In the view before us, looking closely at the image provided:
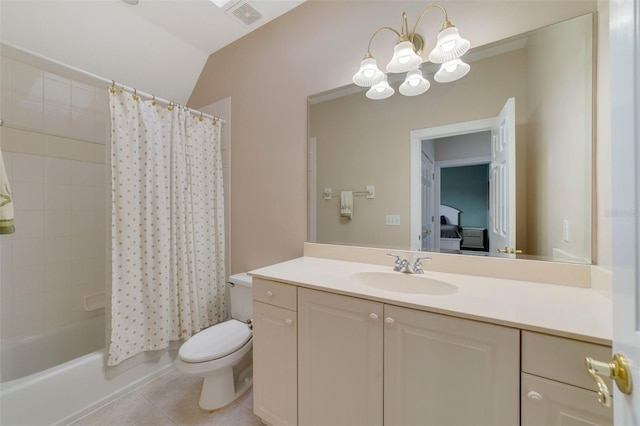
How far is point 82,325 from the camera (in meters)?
1.99

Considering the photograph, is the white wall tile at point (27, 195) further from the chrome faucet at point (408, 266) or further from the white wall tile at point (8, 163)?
the chrome faucet at point (408, 266)

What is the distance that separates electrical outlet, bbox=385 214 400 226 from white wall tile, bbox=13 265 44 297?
99.9 inches

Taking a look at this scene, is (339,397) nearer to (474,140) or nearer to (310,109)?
(474,140)

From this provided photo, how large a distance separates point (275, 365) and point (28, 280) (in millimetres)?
1980

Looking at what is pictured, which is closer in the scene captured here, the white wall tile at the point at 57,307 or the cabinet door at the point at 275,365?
the cabinet door at the point at 275,365

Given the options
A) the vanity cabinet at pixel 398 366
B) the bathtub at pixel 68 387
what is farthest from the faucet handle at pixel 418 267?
the bathtub at pixel 68 387

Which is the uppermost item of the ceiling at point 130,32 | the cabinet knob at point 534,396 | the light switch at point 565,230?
the ceiling at point 130,32

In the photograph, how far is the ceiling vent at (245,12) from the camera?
1755mm

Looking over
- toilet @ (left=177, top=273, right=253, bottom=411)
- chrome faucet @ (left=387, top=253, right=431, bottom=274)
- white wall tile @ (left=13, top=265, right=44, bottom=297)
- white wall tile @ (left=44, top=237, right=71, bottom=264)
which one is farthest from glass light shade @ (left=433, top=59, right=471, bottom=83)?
white wall tile @ (left=13, top=265, right=44, bottom=297)

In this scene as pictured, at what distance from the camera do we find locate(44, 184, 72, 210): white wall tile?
6.13 ft

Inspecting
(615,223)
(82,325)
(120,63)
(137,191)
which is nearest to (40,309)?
(82,325)

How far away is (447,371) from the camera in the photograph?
838mm

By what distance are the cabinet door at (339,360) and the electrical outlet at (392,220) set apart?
2.18ft

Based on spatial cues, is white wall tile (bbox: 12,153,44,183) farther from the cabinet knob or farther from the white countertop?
the cabinet knob
